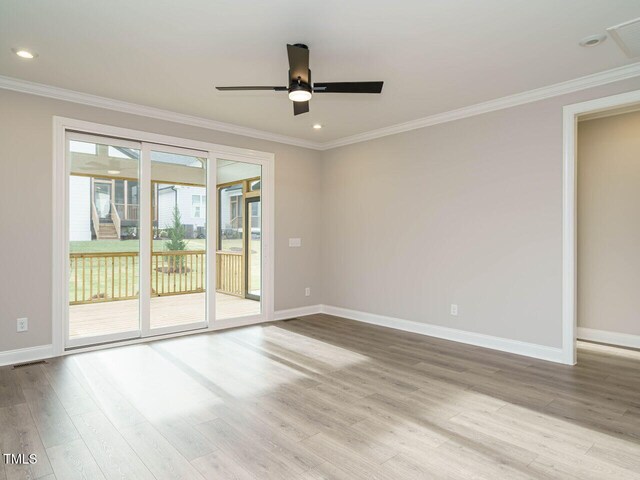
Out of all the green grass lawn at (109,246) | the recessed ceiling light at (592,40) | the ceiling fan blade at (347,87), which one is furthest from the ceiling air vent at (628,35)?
the green grass lawn at (109,246)

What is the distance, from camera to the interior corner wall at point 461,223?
12.9ft

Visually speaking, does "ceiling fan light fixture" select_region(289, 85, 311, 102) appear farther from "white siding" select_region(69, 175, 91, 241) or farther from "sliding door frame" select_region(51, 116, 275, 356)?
"white siding" select_region(69, 175, 91, 241)

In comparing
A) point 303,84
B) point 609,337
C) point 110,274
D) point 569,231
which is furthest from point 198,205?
point 609,337

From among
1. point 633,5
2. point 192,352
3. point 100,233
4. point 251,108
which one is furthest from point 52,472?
point 633,5

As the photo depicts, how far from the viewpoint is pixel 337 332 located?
5.04m

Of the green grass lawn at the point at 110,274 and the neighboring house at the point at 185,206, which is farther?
the neighboring house at the point at 185,206

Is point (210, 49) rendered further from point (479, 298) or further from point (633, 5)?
point (479, 298)

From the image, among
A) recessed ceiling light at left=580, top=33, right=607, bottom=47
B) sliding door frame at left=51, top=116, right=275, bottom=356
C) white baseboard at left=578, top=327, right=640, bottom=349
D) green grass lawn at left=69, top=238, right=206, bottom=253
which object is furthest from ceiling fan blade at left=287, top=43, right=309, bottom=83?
white baseboard at left=578, top=327, right=640, bottom=349

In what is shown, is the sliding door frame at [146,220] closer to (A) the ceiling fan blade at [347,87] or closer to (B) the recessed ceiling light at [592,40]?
(A) the ceiling fan blade at [347,87]

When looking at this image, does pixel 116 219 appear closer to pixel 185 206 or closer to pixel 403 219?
pixel 185 206

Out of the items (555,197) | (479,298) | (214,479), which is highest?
(555,197)

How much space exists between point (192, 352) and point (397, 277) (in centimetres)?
281

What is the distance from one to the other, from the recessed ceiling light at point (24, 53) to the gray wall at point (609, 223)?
231 inches

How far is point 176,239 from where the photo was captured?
4.88 m
